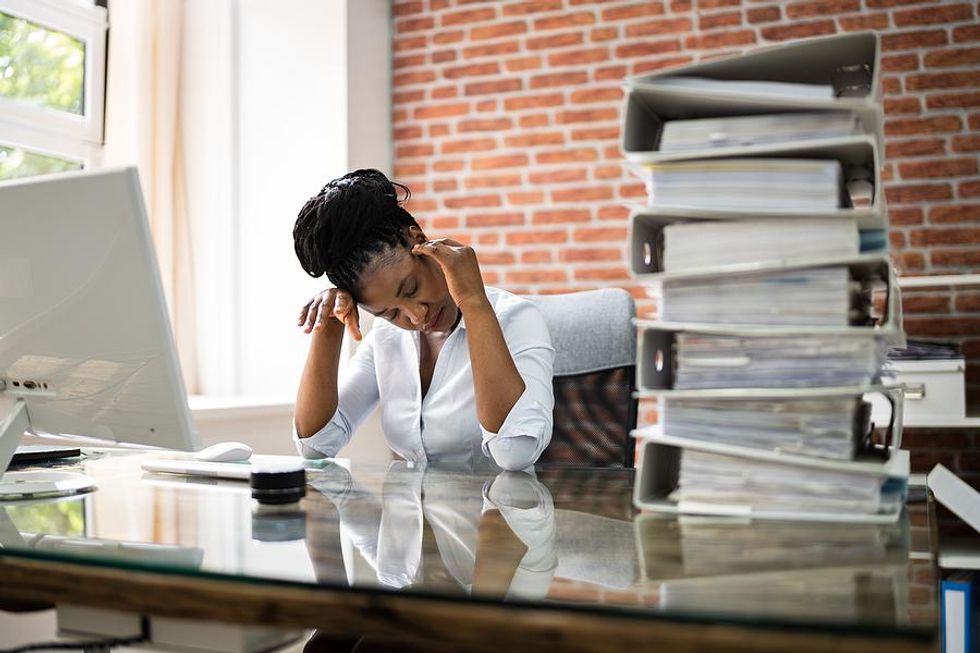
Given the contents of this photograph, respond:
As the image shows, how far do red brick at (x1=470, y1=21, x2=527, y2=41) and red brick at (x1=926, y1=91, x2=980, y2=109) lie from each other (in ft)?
4.61

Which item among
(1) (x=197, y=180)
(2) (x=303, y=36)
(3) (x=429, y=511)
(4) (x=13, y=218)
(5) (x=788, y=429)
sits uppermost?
(2) (x=303, y=36)

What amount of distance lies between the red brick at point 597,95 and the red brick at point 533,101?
53mm

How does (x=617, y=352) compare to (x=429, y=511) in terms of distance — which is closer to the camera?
(x=429, y=511)

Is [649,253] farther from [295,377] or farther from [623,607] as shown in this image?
[295,377]

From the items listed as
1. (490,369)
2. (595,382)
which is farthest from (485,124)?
(490,369)

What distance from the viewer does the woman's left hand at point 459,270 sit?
1695 mm

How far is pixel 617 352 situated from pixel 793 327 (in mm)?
1040

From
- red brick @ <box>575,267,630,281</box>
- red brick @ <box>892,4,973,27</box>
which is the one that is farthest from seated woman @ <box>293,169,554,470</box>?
red brick @ <box>892,4,973,27</box>

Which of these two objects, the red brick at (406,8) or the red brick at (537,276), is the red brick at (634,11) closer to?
the red brick at (406,8)

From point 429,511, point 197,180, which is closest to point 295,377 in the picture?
point 197,180

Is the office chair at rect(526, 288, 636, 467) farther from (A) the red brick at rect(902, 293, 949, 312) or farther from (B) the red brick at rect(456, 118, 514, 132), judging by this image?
(B) the red brick at rect(456, 118, 514, 132)

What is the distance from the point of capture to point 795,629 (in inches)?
24.9

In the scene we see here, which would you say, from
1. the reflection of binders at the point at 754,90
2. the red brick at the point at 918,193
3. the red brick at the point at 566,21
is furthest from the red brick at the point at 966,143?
the reflection of binders at the point at 754,90

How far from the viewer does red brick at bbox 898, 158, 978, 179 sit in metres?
3.05
